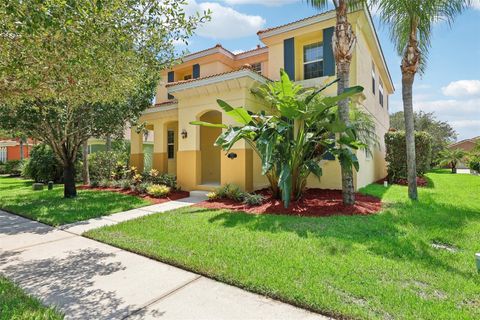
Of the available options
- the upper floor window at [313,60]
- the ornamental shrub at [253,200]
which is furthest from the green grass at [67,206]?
the upper floor window at [313,60]

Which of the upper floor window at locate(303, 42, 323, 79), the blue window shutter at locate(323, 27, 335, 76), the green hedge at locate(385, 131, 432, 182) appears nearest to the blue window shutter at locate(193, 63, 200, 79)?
the upper floor window at locate(303, 42, 323, 79)

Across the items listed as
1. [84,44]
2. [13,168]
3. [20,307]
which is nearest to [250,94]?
[84,44]

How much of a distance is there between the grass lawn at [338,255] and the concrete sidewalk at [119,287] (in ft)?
0.81

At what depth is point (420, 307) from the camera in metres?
3.22

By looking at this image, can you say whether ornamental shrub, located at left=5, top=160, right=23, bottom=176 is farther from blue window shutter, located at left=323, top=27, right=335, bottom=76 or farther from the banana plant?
blue window shutter, located at left=323, top=27, right=335, bottom=76

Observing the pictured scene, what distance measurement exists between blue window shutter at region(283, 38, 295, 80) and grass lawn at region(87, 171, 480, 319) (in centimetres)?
772

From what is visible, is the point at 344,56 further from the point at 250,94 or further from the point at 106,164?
the point at 106,164

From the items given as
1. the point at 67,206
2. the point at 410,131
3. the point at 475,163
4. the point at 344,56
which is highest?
the point at 344,56

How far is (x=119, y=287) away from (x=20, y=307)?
1131 millimetres

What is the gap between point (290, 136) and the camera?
942 centimetres

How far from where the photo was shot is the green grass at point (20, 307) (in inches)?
124

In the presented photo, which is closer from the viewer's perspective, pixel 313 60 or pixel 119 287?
pixel 119 287

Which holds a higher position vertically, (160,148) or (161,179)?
(160,148)

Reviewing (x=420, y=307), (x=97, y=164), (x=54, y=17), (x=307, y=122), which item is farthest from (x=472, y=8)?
(x=97, y=164)
